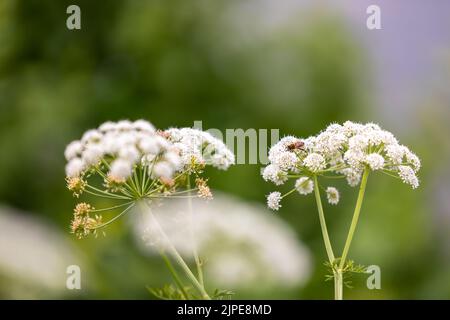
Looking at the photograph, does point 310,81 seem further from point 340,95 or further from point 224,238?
point 224,238

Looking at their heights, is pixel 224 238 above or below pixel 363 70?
below

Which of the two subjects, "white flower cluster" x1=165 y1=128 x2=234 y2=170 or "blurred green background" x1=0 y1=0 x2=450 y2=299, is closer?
"white flower cluster" x1=165 y1=128 x2=234 y2=170

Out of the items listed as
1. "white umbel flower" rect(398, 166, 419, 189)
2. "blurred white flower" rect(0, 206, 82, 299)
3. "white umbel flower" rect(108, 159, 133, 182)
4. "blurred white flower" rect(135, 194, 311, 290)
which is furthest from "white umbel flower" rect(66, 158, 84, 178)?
"blurred white flower" rect(0, 206, 82, 299)

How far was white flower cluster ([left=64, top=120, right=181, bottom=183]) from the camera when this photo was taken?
1.52 meters

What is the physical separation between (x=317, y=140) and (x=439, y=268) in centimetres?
393

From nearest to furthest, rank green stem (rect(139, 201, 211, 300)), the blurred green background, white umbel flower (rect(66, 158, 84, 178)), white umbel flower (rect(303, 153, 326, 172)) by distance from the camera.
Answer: green stem (rect(139, 201, 211, 300))
white umbel flower (rect(66, 158, 84, 178))
white umbel flower (rect(303, 153, 326, 172))
the blurred green background

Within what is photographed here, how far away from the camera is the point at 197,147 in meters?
1.86

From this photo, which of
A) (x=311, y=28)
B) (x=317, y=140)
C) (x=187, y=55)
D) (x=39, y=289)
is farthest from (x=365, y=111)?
(x=317, y=140)

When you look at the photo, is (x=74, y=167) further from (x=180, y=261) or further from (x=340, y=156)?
(x=340, y=156)

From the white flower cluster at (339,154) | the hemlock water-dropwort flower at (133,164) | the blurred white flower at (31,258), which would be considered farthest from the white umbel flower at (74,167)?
the blurred white flower at (31,258)

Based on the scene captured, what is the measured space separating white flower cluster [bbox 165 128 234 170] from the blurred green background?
3.25 meters

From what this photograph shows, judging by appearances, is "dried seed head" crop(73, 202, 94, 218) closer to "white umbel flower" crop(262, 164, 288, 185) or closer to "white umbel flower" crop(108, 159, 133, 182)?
"white umbel flower" crop(108, 159, 133, 182)

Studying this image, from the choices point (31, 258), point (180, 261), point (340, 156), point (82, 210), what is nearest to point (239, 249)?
point (31, 258)

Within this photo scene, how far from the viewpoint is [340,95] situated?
6.61 meters
